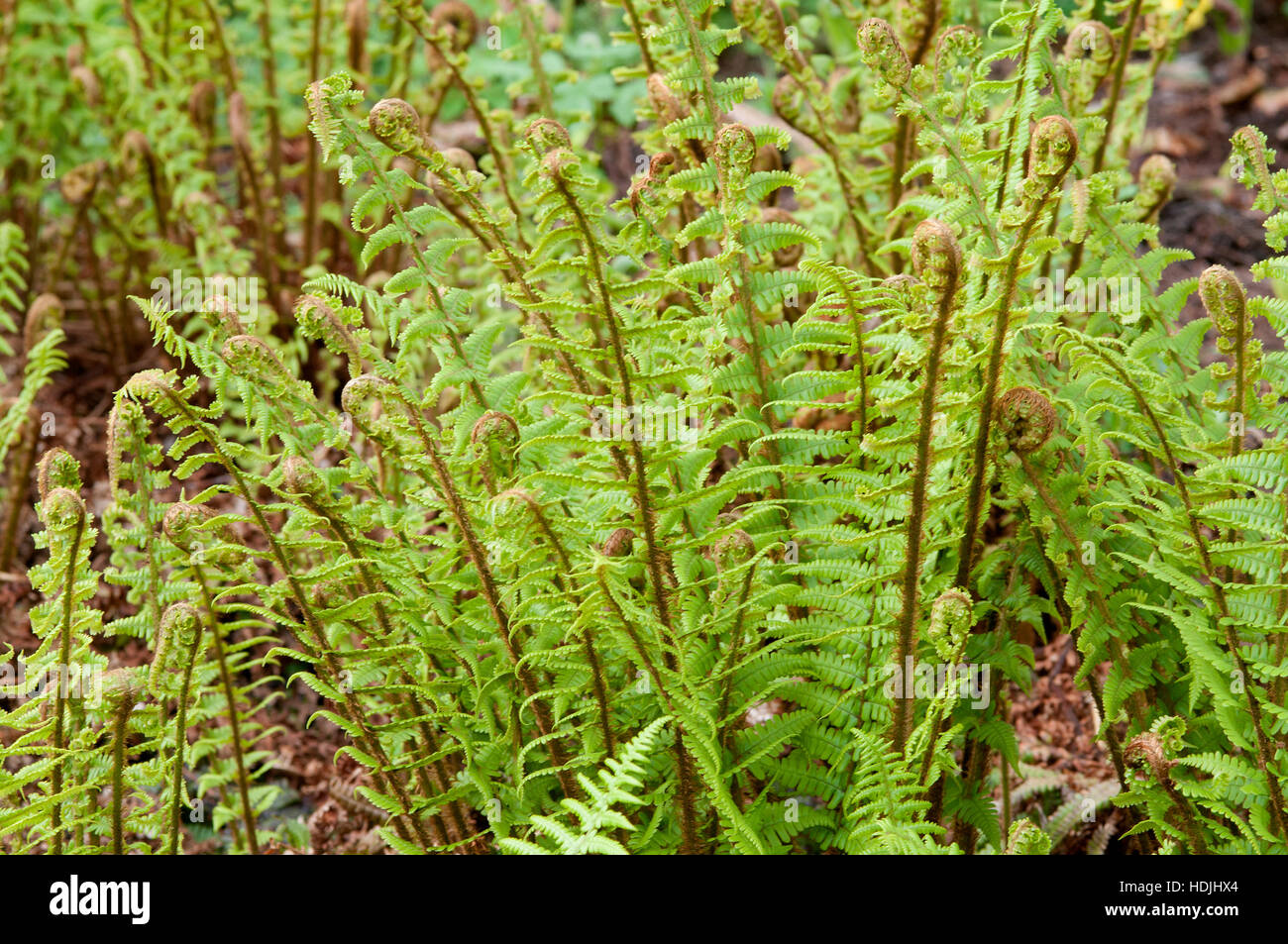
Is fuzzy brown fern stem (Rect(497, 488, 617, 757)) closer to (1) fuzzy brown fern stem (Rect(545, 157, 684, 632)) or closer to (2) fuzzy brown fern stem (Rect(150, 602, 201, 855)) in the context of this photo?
(1) fuzzy brown fern stem (Rect(545, 157, 684, 632))

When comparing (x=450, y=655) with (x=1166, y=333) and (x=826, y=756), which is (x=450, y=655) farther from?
(x=1166, y=333)

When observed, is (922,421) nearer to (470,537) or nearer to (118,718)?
(470,537)

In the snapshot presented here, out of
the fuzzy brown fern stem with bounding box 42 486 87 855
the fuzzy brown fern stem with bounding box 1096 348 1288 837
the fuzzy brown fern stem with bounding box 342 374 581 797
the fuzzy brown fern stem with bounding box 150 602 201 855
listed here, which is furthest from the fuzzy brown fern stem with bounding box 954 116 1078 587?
the fuzzy brown fern stem with bounding box 42 486 87 855

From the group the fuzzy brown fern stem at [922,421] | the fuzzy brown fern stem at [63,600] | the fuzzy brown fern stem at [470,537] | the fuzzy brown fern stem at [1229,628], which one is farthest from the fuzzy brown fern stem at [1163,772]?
the fuzzy brown fern stem at [63,600]

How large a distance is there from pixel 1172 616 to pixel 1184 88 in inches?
171

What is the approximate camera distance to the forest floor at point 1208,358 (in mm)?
2352

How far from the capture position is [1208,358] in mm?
3463

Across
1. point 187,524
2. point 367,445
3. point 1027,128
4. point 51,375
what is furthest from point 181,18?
point 1027,128

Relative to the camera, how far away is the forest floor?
7.72ft

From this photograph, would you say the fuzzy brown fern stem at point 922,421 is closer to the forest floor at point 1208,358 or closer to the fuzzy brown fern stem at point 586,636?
the fuzzy brown fern stem at point 586,636

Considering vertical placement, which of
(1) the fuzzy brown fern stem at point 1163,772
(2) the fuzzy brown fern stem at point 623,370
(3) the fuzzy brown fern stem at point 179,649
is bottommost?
(1) the fuzzy brown fern stem at point 1163,772

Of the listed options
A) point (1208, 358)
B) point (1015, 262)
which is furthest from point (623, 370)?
point (1208, 358)

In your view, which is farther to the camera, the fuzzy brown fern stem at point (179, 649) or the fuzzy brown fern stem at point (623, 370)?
the fuzzy brown fern stem at point (179, 649)

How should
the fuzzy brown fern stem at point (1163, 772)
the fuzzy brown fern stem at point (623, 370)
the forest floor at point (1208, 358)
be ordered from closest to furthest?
the fuzzy brown fern stem at point (623, 370) < the fuzzy brown fern stem at point (1163, 772) < the forest floor at point (1208, 358)
